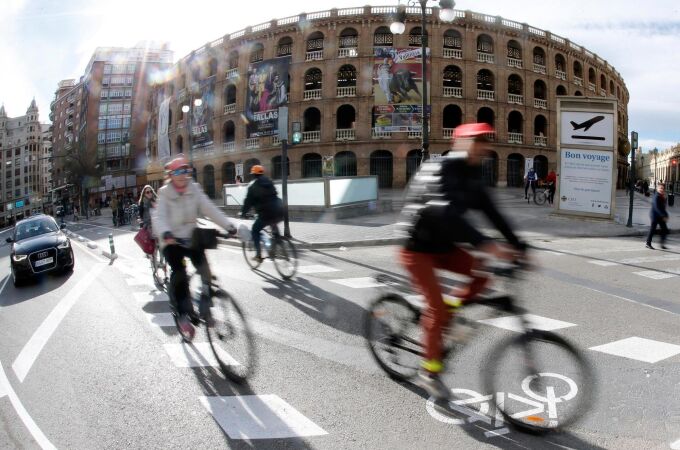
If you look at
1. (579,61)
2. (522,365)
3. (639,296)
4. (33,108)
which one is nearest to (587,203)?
(639,296)

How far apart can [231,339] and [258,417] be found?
104 centimetres

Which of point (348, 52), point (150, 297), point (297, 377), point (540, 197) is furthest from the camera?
point (348, 52)

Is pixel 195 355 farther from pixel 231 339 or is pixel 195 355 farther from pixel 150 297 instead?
pixel 150 297

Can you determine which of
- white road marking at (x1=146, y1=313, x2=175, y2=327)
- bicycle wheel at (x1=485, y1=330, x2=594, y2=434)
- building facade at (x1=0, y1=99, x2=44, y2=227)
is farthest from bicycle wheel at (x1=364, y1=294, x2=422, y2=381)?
building facade at (x1=0, y1=99, x2=44, y2=227)

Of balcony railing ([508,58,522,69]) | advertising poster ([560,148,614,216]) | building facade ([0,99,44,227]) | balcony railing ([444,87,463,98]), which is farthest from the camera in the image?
building facade ([0,99,44,227])

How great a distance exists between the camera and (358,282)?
7273 mm

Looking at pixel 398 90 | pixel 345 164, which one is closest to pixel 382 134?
pixel 398 90

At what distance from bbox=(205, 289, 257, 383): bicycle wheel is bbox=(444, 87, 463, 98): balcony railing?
107 feet

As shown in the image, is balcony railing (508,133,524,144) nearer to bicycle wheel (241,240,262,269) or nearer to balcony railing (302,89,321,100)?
balcony railing (302,89,321,100)

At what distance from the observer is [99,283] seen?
27.1 ft

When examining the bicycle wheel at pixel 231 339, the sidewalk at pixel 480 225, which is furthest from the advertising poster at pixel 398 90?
the bicycle wheel at pixel 231 339

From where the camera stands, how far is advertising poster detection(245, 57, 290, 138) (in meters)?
33.8

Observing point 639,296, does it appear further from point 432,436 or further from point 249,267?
point 249,267

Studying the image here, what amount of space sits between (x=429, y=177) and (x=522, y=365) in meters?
1.43
